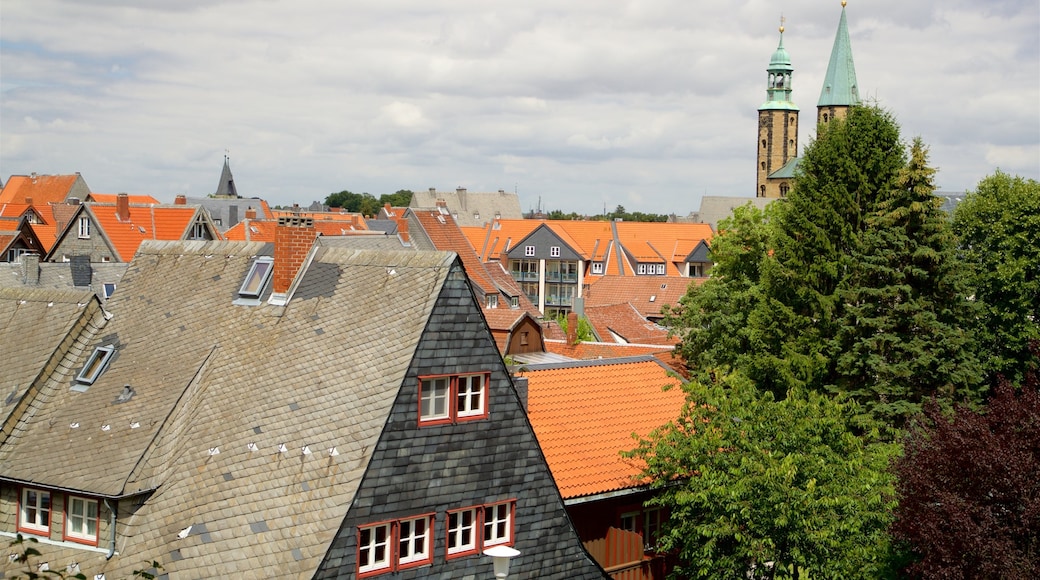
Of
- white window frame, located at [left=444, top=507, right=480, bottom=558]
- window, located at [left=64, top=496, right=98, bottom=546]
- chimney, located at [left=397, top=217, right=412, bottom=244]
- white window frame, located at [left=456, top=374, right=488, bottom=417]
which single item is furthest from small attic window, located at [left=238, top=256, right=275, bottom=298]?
chimney, located at [left=397, top=217, right=412, bottom=244]

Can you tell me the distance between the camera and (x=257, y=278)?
24.0 metres

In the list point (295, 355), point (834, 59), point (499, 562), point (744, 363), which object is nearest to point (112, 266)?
point (744, 363)

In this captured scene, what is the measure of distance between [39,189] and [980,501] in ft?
338

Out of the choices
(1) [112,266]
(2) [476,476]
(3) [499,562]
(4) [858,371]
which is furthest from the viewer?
(1) [112,266]

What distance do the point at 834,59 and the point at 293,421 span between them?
141342 millimetres

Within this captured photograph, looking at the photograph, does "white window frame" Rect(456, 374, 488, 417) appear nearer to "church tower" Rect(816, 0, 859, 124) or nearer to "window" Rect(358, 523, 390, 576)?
"window" Rect(358, 523, 390, 576)

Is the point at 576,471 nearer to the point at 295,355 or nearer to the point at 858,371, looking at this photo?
the point at 295,355

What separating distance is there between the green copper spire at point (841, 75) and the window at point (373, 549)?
139m

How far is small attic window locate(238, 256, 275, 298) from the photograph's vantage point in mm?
23594

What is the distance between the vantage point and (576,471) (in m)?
24.7

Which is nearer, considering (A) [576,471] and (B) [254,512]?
(B) [254,512]

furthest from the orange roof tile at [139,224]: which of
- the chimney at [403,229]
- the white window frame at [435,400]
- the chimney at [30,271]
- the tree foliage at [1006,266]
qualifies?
the white window frame at [435,400]

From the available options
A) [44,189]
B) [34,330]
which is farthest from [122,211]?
[44,189]

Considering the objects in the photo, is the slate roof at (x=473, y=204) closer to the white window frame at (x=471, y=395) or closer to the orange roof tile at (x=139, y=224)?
the orange roof tile at (x=139, y=224)
